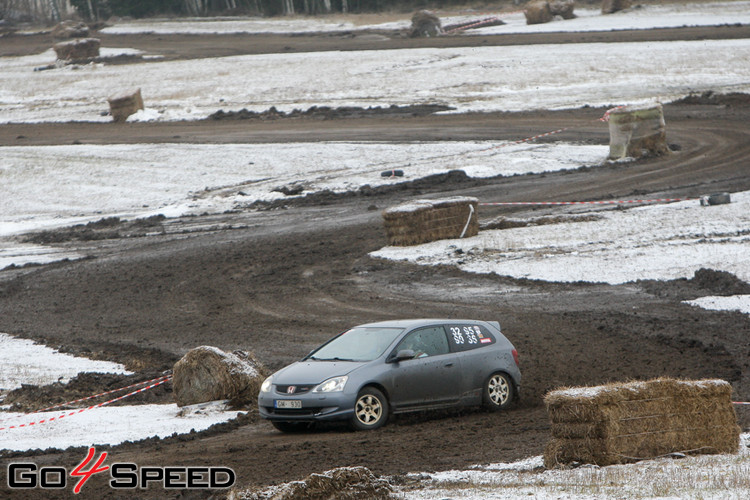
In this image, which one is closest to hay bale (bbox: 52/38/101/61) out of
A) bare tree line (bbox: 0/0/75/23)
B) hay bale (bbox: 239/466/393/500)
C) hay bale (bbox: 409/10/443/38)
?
hay bale (bbox: 409/10/443/38)

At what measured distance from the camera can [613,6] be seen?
66.9 metres

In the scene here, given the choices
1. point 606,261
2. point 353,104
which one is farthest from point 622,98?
point 606,261

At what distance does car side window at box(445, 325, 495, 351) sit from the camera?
1308 cm

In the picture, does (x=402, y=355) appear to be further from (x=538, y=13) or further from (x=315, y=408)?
(x=538, y=13)

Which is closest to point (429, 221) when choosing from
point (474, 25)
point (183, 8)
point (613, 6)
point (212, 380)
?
point (212, 380)

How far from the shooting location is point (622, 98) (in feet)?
138

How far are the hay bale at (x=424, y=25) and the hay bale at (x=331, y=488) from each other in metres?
58.2

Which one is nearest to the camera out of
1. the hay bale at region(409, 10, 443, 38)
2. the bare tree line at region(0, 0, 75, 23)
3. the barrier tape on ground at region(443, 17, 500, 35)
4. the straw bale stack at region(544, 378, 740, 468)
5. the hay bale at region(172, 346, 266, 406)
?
the straw bale stack at region(544, 378, 740, 468)

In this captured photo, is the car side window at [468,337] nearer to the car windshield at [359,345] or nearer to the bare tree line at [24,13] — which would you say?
the car windshield at [359,345]

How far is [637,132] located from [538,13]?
3472cm

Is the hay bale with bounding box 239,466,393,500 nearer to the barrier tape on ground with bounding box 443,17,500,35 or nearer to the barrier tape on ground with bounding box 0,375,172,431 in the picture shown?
the barrier tape on ground with bounding box 0,375,172,431

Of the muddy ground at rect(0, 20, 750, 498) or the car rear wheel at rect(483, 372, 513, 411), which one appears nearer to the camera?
the muddy ground at rect(0, 20, 750, 498)

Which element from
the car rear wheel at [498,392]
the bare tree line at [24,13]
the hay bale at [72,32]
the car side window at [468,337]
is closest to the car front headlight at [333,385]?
the car side window at [468,337]

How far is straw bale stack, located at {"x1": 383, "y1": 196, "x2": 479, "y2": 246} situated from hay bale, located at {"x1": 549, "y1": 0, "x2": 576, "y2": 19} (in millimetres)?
45427
